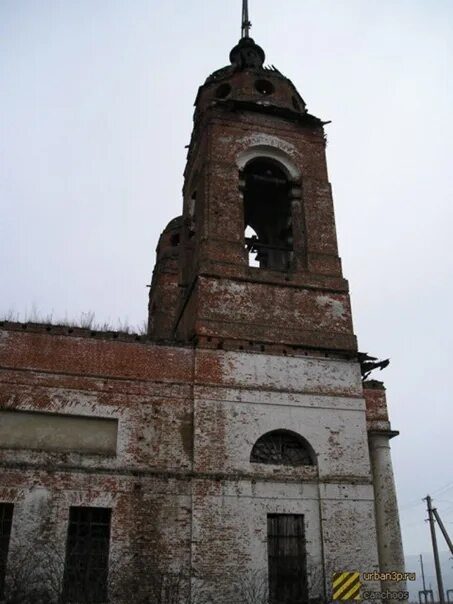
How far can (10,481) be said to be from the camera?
39.0 feet

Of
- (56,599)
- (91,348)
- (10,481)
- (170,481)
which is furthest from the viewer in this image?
(91,348)

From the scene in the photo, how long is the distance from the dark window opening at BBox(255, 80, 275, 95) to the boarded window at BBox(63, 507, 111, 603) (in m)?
12.9

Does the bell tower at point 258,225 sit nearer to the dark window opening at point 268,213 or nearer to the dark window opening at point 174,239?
the dark window opening at point 268,213

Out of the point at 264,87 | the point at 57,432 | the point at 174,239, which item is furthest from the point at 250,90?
the point at 57,432

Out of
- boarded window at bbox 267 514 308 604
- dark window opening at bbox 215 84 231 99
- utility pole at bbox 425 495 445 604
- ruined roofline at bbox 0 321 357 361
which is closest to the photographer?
boarded window at bbox 267 514 308 604

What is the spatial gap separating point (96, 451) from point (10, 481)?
169 centimetres

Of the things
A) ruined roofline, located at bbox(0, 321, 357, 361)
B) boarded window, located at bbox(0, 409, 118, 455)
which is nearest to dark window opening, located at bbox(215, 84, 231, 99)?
ruined roofline, located at bbox(0, 321, 357, 361)

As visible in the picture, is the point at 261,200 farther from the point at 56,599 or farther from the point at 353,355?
the point at 56,599

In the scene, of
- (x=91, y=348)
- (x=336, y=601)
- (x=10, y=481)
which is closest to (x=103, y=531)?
(x=10, y=481)

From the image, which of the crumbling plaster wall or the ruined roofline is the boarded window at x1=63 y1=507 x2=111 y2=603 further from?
the ruined roofline

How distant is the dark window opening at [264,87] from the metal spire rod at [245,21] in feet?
13.3

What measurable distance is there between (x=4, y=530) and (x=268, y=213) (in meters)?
11.4

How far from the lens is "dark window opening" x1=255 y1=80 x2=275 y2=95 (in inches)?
757

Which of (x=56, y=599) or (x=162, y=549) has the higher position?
(x=162, y=549)
